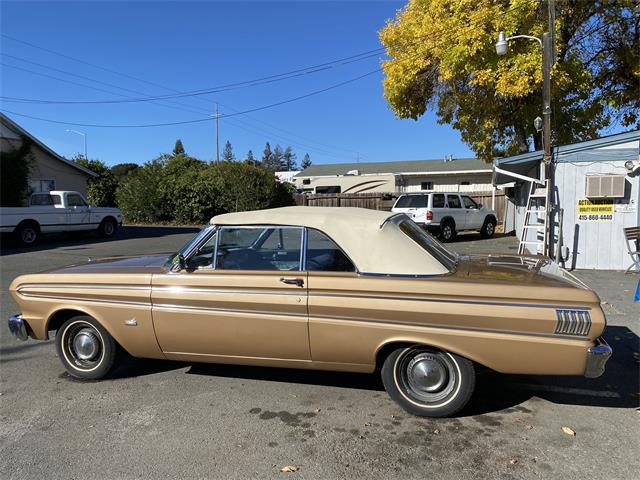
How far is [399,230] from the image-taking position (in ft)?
12.9

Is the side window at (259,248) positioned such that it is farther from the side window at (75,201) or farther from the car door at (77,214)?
the side window at (75,201)

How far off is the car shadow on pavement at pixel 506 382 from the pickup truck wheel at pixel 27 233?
14.1 m

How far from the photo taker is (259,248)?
4.29 metres

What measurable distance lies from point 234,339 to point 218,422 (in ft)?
2.12

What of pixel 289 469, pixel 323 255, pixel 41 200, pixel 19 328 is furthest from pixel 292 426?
pixel 41 200

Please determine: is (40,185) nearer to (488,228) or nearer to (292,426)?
(488,228)

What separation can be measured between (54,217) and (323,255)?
54.4 feet

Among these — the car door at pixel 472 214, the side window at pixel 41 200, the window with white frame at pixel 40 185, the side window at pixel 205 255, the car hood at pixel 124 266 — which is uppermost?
the window with white frame at pixel 40 185

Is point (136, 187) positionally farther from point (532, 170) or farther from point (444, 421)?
point (444, 421)

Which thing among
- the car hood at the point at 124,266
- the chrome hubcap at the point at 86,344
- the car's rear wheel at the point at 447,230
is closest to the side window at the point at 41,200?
the car's rear wheel at the point at 447,230

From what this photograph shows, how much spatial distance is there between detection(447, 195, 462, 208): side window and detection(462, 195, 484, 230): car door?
0.33 m

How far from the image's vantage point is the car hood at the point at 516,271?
358 centimetres

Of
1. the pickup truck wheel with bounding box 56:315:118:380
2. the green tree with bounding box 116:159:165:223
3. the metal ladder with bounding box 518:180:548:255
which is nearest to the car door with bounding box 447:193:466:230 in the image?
the metal ladder with bounding box 518:180:548:255

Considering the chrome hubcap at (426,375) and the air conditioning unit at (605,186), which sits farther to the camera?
the air conditioning unit at (605,186)
